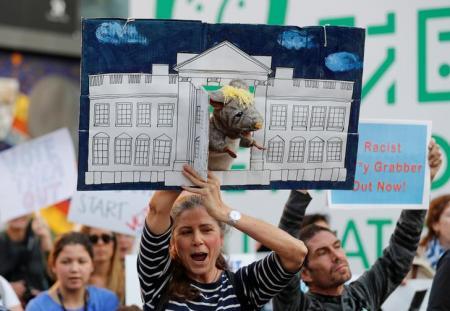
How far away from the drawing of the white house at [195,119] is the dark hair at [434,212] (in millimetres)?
1734

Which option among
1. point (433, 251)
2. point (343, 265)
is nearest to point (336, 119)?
point (343, 265)

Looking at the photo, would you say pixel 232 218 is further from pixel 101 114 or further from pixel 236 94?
pixel 101 114

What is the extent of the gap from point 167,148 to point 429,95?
2.44 metres

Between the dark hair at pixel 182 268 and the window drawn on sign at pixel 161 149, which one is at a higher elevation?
the window drawn on sign at pixel 161 149

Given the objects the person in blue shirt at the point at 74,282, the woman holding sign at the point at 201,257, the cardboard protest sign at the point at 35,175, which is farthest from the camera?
the cardboard protest sign at the point at 35,175

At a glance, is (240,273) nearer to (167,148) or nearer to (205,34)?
(167,148)

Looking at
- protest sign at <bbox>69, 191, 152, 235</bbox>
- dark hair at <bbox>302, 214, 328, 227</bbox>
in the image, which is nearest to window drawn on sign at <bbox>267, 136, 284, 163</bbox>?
dark hair at <bbox>302, 214, 328, 227</bbox>

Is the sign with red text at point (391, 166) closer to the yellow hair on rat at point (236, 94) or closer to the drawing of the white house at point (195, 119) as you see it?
the drawing of the white house at point (195, 119)

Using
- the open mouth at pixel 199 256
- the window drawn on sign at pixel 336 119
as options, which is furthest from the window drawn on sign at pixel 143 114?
the window drawn on sign at pixel 336 119

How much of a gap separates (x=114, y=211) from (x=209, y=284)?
8.30 ft

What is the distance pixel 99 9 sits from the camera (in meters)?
14.5

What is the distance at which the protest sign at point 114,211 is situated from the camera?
19.6ft

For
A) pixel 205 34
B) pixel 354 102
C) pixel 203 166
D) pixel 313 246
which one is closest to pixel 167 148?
pixel 203 166

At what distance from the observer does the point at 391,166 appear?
4.41 meters
